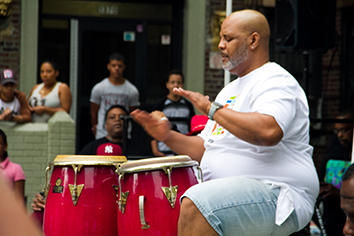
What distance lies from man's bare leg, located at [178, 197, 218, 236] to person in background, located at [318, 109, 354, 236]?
2.44 metres

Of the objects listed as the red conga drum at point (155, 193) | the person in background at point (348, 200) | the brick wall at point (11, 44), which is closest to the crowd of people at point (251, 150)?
the person in background at point (348, 200)

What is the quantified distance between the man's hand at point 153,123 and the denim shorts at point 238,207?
0.58 m

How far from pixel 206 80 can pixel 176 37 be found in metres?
0.90

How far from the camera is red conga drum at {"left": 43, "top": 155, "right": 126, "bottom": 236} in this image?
3330 millimetres

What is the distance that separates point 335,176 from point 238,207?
280cm

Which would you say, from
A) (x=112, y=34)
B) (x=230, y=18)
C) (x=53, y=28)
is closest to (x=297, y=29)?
(x=230, y=18)

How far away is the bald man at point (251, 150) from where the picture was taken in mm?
2396

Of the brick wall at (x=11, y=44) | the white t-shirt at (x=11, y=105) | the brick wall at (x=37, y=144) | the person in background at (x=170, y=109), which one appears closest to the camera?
the person in background at (x=170, y=109)

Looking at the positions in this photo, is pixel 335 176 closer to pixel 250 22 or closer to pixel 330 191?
pixel 330 191

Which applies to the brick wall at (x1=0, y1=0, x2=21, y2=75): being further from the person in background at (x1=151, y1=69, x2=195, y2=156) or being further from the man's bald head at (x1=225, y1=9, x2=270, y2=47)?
the man's bald head at (x1=225, y1=9, x2=270, y2=47)

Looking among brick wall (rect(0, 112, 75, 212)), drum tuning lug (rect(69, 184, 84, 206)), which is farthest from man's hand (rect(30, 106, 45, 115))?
drum tuning lug (rect(69, 184, 84, 206))

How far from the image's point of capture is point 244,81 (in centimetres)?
288

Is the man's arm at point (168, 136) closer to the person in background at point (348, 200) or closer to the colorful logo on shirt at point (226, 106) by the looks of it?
the colorful logo on shirt at point (226, 106)

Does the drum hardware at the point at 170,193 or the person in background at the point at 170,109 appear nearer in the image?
the drum hardware at the point at 170,193
